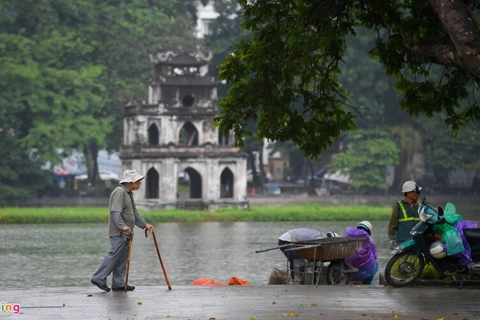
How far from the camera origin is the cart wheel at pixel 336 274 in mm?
17938

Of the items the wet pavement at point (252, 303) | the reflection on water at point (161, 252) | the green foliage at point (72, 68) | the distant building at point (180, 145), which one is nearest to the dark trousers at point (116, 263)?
the wet pavement at point (252, 303)

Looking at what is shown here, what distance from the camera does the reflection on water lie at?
32.2 m

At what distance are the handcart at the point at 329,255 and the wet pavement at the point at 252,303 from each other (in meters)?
0.51

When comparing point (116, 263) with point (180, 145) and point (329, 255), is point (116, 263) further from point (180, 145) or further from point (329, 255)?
point (180, 145)

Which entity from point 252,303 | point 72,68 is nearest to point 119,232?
point 252,303

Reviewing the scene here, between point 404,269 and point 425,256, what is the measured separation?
0.33 meters

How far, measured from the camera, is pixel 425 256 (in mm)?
16969

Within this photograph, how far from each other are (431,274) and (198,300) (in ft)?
11.5

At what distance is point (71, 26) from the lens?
2894 inches

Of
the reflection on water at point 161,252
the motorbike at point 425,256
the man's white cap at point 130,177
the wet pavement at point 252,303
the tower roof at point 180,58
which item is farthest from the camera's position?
the tower roof at point 180,58

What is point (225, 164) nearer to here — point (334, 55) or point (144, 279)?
point (144, 279)

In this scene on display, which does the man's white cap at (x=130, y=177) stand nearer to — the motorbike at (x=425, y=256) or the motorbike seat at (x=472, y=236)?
the motorbike at (x=425, y=256)

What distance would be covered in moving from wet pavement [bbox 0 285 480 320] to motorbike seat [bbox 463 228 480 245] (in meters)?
0.57

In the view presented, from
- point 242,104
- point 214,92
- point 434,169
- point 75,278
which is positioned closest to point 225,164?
point 214,92
